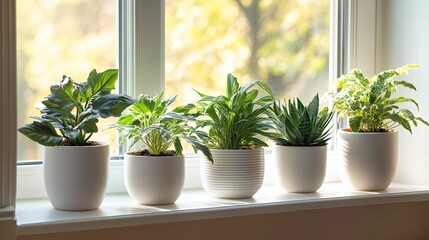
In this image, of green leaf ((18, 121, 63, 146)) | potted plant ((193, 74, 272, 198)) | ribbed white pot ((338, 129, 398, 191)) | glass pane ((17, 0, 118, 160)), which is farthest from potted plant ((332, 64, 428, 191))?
green leaf ((18, 121, 63, 146))

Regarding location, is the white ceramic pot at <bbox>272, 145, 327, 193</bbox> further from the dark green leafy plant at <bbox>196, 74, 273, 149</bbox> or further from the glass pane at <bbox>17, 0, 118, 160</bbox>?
the glass pane at <bbox>17, 0, 118, 160</bbox>

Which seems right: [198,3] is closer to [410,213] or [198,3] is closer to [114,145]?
[114,145]

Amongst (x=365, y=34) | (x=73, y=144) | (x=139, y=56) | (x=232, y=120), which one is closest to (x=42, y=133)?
(x=73, y=144)

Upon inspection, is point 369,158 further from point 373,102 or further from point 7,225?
point 7,225

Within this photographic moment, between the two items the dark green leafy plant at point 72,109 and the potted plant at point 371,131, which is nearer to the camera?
the dark green leafy plant at point 72,109

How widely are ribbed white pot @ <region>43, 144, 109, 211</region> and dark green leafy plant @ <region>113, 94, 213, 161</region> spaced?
4.4 inches

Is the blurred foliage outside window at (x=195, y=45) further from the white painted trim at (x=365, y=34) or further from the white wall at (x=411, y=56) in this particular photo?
the white wall at (x=411, y=56)

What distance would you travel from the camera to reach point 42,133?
1621mm

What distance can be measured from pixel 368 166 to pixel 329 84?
1.22 feet

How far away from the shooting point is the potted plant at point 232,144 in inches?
72.1

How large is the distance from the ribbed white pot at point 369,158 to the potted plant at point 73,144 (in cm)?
70

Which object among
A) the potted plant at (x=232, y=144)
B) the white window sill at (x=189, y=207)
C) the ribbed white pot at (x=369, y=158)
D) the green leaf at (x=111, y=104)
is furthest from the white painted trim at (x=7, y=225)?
the ribbed white pot at (x=369, y=158)

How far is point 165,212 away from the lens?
1.67 metres

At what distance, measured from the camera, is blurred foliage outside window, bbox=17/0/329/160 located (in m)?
1.80
